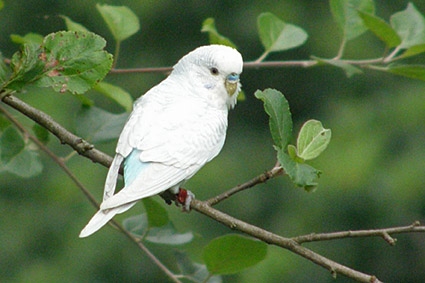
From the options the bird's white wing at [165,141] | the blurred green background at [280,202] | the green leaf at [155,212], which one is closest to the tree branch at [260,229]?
the bird's white wing at [165,141]

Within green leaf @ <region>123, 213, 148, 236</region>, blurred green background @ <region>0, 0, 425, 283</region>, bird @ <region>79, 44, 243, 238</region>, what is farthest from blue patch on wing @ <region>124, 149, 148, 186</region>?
blurred green background @ <region>0, 0, 425, 283</region>

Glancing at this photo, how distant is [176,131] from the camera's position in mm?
2043

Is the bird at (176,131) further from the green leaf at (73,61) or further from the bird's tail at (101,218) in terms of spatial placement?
the green leaf at (73,61)

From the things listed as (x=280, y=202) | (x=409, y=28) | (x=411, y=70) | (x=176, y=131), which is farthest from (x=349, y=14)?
(x=280, y=202)

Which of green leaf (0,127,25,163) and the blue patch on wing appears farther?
green leaf (0,127,25,163)

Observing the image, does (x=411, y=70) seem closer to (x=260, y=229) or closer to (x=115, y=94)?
(x=260, y=229)

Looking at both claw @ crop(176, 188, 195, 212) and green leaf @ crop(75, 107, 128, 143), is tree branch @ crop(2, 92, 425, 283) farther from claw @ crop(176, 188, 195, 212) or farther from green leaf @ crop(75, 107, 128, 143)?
green leaf @ crop(75, 107, 128, 143)

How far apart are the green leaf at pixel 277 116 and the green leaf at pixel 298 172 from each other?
1.3 inches

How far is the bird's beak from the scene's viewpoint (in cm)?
226

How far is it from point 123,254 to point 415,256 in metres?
1.76

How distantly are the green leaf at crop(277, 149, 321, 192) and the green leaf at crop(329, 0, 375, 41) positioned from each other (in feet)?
2.24

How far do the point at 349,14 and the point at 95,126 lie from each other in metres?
0.71

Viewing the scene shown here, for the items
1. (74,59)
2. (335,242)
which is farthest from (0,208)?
(74,59)

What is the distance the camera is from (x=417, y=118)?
200 inches
